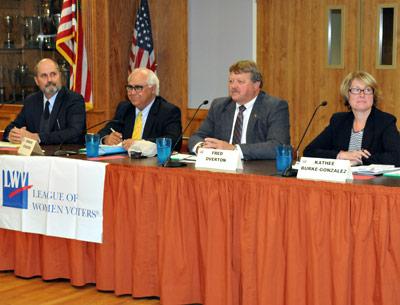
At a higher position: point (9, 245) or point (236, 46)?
point (236, 46)

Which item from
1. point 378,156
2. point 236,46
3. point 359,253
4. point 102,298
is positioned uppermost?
point 236,46

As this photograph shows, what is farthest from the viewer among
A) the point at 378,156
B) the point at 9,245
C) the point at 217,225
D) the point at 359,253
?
the point at 9,245

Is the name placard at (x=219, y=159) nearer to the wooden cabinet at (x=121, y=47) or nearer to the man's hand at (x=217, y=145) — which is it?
the man's hand at (x=217, y=145)

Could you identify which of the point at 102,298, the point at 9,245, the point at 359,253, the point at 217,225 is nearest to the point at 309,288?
the point at 359,253

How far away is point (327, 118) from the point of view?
20.4 ft

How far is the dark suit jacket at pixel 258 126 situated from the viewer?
4.32m

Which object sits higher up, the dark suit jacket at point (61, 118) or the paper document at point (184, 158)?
the dark suit jacket at point (61, 118)

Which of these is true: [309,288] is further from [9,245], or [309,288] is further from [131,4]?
[131,4]

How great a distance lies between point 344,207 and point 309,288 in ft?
1.34

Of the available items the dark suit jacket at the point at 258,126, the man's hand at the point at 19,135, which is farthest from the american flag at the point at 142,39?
the dark suit jacket at the point at 258,126

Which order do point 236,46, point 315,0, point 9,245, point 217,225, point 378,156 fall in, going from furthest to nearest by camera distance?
point 236,46 < point 315,0 < point 9,245 < point 378,156 < point 217,225

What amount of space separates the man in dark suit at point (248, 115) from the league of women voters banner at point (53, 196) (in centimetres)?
70

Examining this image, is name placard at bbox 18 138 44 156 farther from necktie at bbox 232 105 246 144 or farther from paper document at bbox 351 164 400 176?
paper document at bbox 351 164 400 176

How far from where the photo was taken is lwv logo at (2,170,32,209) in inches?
171
